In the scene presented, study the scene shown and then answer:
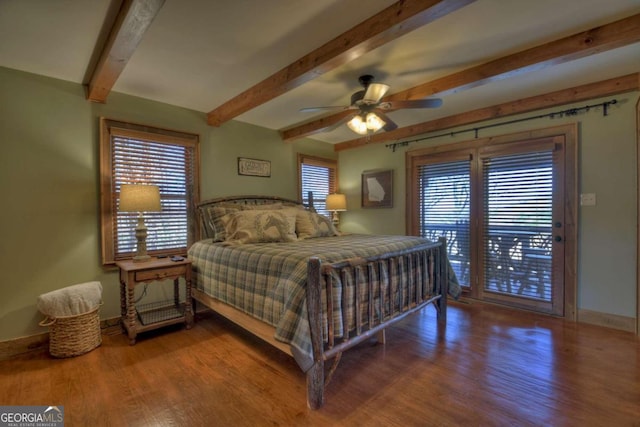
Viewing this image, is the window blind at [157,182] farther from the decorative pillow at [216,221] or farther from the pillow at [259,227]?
the pillow at [259,227]

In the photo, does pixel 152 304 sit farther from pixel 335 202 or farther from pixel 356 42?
pixel 356 42

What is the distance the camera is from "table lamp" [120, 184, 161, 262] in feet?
8.72

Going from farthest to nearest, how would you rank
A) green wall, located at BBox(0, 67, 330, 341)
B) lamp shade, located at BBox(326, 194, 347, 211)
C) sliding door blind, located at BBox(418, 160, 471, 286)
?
lamp shade, located at BBox(326, 194, 347, 211)
sliding door blind, located at BBox(418, 160, 471, 286)
green wall, located at BBox(0, 67, 330, 341)

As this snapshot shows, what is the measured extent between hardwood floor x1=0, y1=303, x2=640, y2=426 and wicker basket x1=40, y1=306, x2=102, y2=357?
73 mm

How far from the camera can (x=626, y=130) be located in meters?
2.77

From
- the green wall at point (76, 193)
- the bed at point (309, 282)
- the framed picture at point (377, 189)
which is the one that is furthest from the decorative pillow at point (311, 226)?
the green wall at point (76, 193)

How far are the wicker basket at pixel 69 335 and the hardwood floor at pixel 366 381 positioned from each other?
0.07 m

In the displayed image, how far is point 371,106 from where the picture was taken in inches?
104

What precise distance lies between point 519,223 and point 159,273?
3.91m

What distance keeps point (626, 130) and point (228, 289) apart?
402 cm

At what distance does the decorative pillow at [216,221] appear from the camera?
3031mm

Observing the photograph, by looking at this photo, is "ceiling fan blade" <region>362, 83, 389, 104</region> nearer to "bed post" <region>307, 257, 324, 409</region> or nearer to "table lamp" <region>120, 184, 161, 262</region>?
"bed post" <region>307, 257, 324, 409</region>

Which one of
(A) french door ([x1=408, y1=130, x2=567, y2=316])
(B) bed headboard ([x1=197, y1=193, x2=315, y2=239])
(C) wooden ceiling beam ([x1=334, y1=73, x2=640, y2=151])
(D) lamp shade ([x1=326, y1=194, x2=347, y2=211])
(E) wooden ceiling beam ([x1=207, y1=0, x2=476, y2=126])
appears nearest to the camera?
(E) wooden ceiling beam ([x1=207, y1=0, x2=476, y2=126])

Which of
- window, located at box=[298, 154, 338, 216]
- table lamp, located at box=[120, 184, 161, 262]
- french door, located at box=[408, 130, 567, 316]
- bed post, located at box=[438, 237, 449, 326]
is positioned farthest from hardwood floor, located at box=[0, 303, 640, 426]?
window, located at box=[298, 154, 338, 216]
